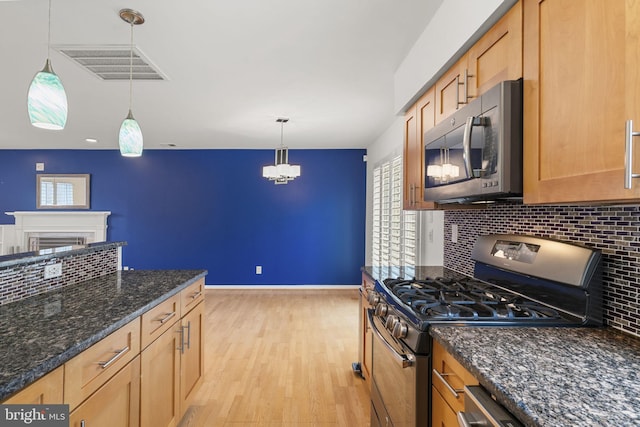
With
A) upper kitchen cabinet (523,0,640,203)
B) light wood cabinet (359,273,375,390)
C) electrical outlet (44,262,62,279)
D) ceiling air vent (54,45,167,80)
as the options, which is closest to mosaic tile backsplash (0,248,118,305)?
electrical outlet (44,262,62,279)

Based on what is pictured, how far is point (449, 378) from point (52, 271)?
1.96 meters

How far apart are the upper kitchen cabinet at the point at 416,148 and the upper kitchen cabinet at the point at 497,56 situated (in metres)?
0.46

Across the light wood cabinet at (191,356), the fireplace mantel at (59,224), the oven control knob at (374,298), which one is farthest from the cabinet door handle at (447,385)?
the fireplace mantel at (59,224)

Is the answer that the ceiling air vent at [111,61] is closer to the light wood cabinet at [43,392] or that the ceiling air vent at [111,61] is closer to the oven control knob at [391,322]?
the light wood cabinet at [43,392]

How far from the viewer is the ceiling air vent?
2.22 metres

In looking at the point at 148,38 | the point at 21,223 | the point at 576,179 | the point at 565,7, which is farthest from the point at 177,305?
the point at 21,223

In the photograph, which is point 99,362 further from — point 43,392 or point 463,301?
point 463,301

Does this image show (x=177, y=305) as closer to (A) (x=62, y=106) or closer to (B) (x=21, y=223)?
(A) (x=62, y=106)

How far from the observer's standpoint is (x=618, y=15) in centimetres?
79

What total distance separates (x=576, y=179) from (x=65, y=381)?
161 cm

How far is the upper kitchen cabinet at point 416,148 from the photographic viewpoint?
2041 millimetres

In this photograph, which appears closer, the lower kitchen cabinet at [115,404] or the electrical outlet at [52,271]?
the lower kitchen cabinet at [115,404]

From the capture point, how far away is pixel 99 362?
45.2 inches

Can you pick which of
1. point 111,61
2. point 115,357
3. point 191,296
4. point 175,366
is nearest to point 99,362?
point 115,357
